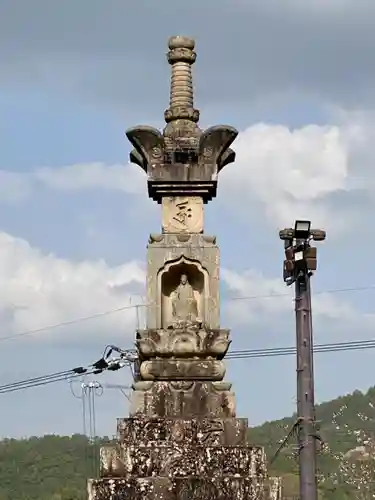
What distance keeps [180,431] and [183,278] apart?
2.73 m

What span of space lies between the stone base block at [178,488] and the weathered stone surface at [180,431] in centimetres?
65

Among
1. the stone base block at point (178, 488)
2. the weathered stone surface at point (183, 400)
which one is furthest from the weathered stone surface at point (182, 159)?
the stone base block at point (178, 488)

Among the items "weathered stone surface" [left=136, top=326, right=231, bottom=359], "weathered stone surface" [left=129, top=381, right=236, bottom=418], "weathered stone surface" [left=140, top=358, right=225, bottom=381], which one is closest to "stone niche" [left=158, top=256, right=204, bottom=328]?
Result: "weathered stone surface" [left=136, top=326, right=231, bottom=359]

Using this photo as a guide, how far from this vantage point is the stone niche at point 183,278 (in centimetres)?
1958

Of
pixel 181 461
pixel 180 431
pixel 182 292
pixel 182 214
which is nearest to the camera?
pixel 181 461

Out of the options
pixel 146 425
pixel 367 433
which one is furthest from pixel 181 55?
pixel 367 433

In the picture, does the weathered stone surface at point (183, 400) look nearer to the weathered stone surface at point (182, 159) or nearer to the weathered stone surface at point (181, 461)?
the weathered stone surface at point (181, 461)

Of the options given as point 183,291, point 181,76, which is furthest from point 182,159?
point 183,291

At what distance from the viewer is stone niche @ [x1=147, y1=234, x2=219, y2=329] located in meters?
19.6

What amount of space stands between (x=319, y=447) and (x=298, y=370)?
1618 millimetres

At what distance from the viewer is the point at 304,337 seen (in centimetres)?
1478

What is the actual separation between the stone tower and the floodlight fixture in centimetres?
472

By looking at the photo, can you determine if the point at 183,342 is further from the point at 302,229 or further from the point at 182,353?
the point at 302,229

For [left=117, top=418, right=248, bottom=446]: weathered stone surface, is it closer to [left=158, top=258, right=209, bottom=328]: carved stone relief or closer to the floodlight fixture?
[left=158, top=258, right=209, bottom=328]: carved stone relief
